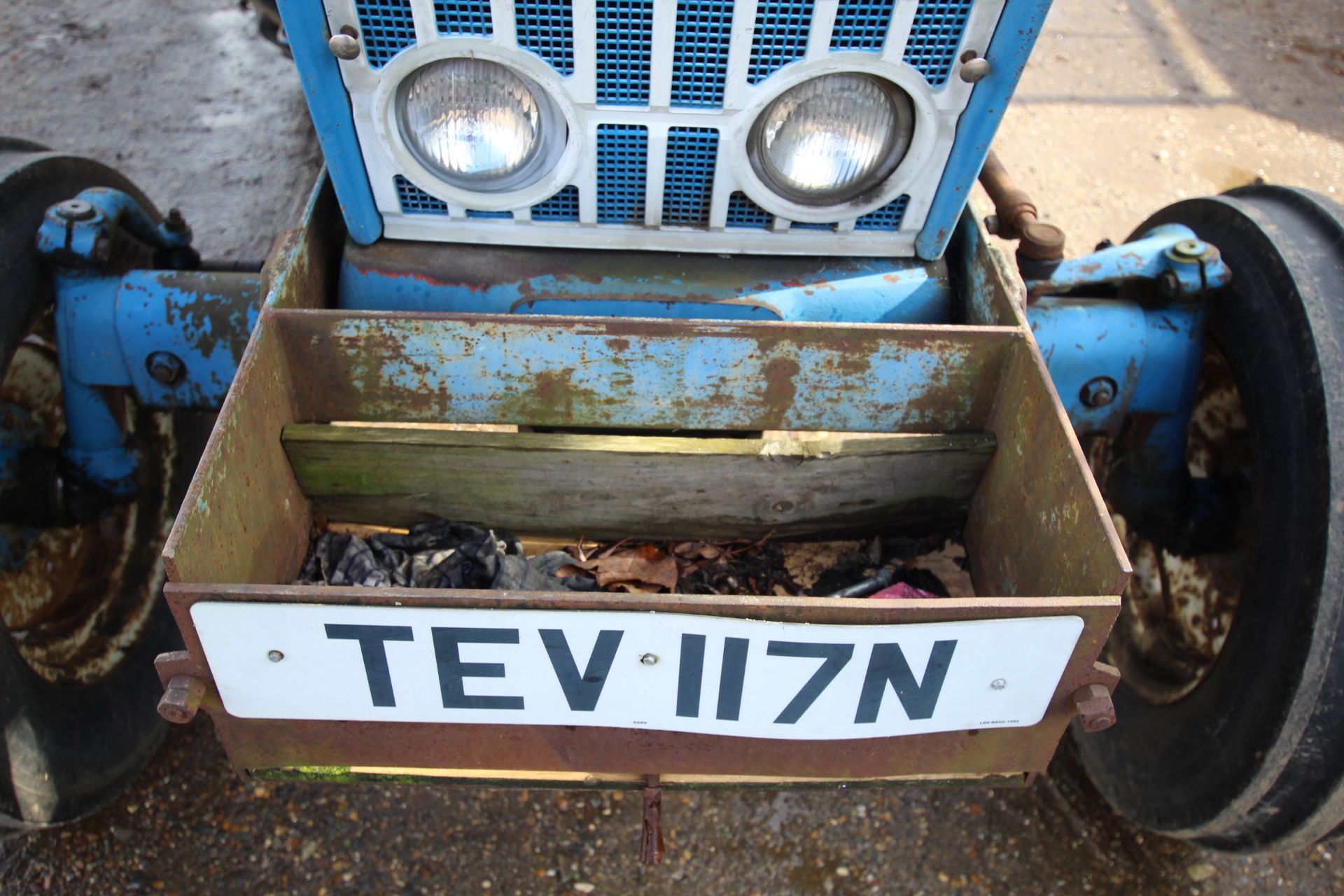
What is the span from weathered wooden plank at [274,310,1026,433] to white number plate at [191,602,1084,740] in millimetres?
602

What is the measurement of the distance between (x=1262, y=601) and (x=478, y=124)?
5.23 ft

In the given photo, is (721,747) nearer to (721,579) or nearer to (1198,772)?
(721,579)

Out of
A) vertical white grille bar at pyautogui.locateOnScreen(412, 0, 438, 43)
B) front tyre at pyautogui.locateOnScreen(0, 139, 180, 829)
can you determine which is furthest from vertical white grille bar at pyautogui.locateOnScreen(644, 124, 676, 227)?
front tyre at pyautogui.locateOnScreen(0, 139, 180, 829)

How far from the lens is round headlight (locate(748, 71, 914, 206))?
1669mm

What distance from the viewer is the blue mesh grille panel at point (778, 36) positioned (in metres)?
1.54

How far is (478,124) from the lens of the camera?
1676mm

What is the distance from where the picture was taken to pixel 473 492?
179 cm

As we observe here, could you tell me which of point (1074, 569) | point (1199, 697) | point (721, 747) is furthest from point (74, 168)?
point (1199, 697)

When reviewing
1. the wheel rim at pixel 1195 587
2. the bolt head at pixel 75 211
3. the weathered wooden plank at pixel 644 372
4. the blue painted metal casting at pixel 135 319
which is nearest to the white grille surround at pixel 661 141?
the weathered wooden plank at pixel 644 372

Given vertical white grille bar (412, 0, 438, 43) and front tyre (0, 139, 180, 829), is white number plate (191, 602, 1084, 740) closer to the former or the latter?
front tyre (0, 139, 180, 829)

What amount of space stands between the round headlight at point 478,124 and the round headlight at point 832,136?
0.36m

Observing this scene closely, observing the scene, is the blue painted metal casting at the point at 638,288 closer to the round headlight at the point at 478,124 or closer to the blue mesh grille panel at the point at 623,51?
the round headlight at the point at 478,124

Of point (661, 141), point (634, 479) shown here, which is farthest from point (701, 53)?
point (634, 479)

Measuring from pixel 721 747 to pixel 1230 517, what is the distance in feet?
4.42
